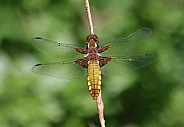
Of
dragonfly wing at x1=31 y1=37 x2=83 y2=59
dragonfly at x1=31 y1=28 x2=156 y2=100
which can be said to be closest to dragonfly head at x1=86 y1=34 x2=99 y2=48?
dragonfly at x1=31 y1=28 x2=156 y2=100

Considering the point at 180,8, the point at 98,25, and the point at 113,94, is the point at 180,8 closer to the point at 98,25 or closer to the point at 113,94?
the point at 113,94

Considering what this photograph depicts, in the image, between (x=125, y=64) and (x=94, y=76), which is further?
(x=125, y=64)

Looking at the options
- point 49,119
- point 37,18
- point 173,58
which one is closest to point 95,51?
point 49,119

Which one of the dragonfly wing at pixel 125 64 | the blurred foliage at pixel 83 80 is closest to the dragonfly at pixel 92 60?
the dragonfly wing at pixel 125 64

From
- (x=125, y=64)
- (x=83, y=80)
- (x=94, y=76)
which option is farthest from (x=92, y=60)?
(x=83, y=80)

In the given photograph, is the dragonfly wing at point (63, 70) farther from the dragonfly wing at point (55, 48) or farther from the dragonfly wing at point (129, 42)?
the dragonfly wing at point (129, 42)

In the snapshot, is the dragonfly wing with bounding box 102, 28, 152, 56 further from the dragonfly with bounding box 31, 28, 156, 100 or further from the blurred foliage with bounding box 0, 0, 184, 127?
the blurred foliage with bounding box 0, 0, 184, 127

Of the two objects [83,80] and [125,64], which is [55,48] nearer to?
[125,64]
